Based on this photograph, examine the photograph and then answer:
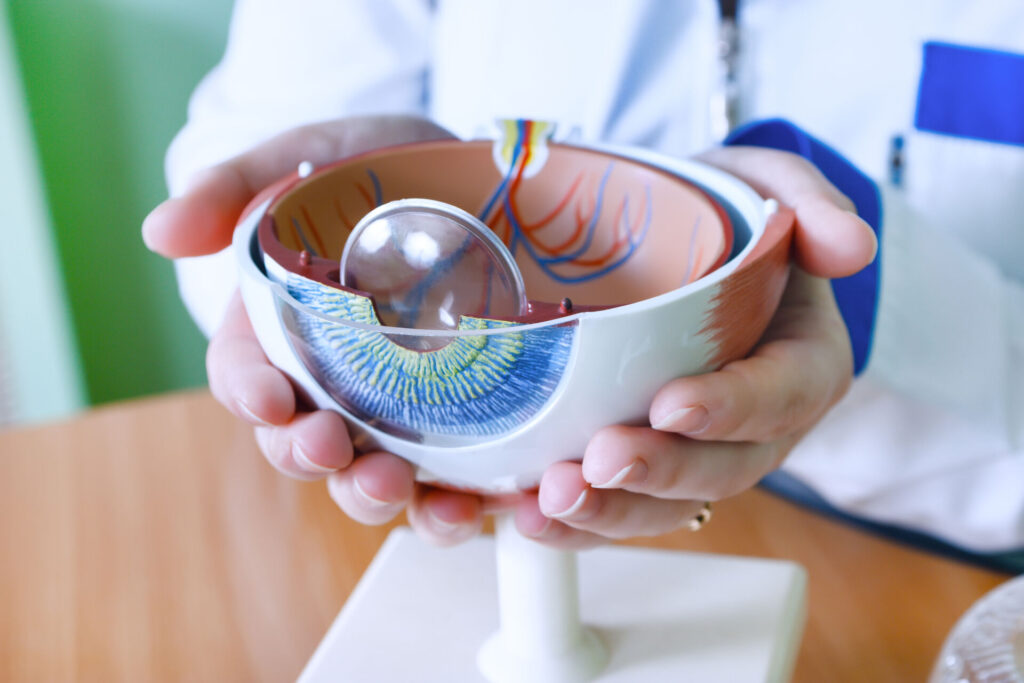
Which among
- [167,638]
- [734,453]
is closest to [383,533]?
[167,638]

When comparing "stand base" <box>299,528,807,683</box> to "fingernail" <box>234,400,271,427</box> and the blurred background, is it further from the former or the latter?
the blurred background

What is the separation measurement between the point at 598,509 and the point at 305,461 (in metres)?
0.08

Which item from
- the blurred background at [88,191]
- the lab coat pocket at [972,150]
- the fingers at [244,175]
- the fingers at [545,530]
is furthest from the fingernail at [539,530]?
the blurred background at [88,191]

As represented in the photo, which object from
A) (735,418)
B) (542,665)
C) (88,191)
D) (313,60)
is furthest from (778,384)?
(88,191)

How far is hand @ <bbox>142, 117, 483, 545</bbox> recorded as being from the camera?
245 mm

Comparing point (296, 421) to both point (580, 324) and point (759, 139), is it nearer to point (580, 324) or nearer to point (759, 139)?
point (580, 324)

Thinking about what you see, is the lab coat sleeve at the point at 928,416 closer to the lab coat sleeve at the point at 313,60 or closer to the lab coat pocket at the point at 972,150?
the lab coat pocket at the point at 972,150

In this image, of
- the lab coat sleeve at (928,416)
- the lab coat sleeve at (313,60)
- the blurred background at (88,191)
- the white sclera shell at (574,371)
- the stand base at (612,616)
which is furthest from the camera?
the blurred background at (88,191)

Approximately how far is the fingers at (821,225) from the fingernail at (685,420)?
0.06 meters

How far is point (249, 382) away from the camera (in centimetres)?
25

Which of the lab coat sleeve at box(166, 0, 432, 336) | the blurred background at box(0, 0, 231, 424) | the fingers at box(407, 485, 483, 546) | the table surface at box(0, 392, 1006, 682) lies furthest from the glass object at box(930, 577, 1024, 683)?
the blurred background at box(0, 0, 231, 424)

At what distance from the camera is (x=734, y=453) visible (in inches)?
10.4

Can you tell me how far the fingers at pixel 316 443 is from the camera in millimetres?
240

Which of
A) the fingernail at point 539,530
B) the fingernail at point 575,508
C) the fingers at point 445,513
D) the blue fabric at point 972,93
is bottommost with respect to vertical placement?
the fingers at point 445,513
